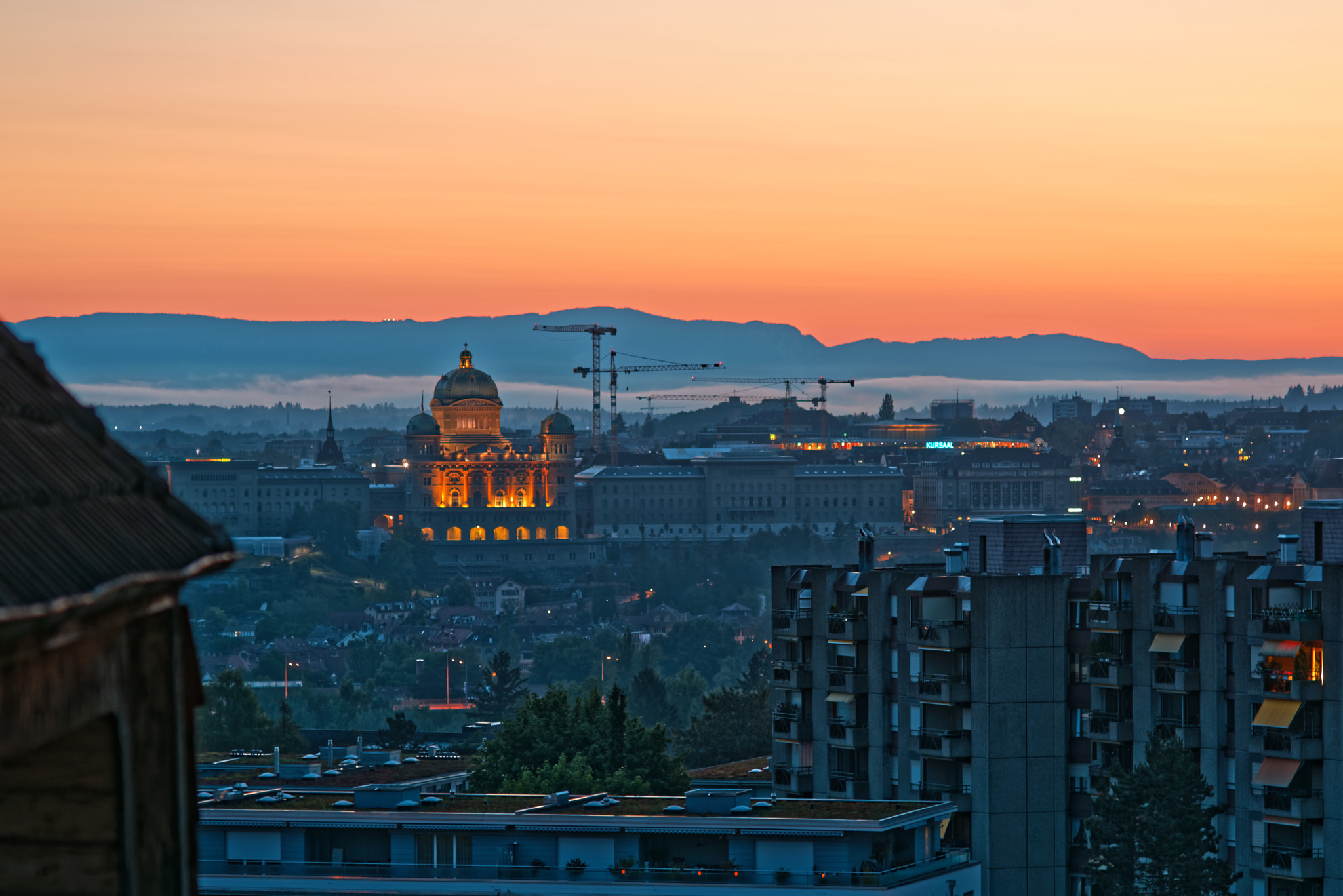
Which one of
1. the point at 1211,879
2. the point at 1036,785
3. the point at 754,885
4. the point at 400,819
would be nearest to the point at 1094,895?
the point at 1036,785

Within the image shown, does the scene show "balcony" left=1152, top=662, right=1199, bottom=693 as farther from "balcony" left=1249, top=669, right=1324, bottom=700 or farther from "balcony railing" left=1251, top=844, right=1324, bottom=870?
"balcony railing" left=1251, top=844, right=1324, bottom=870

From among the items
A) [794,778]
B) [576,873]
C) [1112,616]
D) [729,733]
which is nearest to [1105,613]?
[1112,616]

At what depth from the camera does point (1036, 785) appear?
40.5 m

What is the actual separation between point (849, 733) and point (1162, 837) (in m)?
11.1

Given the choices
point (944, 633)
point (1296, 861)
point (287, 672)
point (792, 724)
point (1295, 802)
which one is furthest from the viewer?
point (287, 672)

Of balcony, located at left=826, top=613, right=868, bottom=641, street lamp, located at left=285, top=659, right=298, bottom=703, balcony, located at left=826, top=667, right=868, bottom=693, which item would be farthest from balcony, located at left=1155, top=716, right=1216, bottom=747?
street lamp, located at left=285, top=659, right=298, bottom=703

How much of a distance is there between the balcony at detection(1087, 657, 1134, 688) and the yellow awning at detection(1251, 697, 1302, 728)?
122 inches

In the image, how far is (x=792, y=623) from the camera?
46906mm

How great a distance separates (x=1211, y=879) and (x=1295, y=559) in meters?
7.38

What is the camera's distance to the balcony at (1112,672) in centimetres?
4047

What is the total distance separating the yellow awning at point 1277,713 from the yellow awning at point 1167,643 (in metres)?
2.24

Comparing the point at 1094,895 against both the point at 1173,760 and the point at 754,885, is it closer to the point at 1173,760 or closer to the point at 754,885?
the point at 1173,760

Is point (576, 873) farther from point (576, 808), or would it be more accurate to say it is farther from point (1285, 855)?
point (1285, 855)

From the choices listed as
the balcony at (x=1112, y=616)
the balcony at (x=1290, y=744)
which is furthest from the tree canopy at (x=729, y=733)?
the balcony at (x=1290, y=744)
